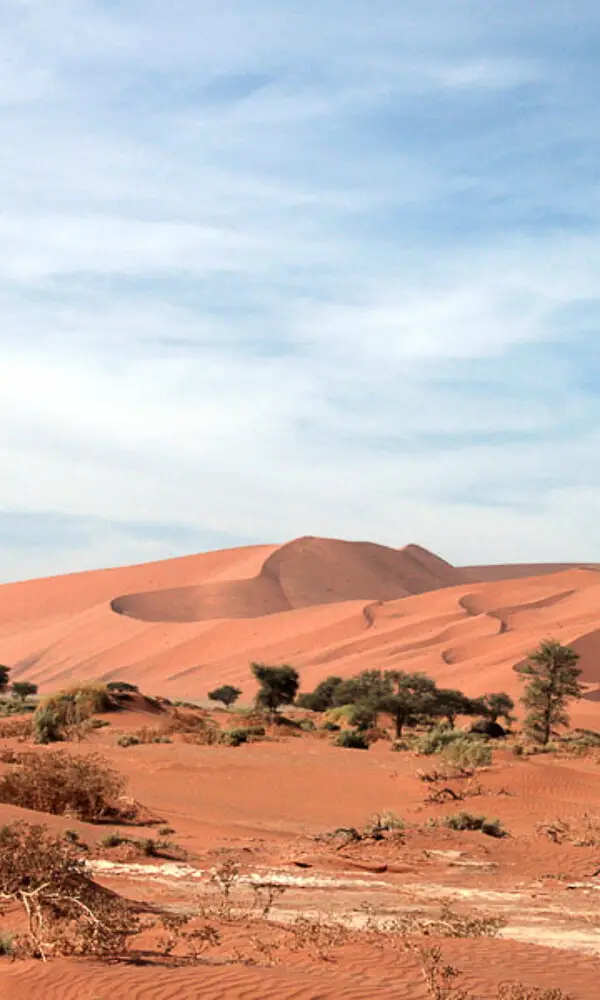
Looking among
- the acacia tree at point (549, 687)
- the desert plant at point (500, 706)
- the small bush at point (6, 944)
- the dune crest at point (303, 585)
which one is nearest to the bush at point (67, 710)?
the acacia tree at point (549, 687)

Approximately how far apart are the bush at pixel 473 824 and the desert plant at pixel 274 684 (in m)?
26.0

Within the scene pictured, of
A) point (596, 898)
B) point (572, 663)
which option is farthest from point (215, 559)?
point (596, 898)

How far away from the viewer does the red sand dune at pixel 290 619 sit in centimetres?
6059

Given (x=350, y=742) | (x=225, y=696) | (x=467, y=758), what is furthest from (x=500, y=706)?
(x=467, y=758)

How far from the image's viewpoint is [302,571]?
96.7 m

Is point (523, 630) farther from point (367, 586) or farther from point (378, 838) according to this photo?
point (378, 838)

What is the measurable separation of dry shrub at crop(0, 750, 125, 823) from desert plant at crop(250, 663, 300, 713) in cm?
2691

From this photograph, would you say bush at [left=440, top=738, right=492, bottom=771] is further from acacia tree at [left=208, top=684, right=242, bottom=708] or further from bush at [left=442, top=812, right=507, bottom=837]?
acacia tree at [left=208, top=684, right=242, bottom=708]

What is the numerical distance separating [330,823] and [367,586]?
77124mm

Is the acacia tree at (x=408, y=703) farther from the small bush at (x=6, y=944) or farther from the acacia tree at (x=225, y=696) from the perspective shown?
the small bush at (x=6, y=944)

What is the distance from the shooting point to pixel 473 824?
56.4 ft

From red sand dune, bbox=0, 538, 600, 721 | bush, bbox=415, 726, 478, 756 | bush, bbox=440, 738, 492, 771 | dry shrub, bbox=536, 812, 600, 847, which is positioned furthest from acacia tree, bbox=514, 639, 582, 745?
dry shrub, bbox=536, 812, 600, 847

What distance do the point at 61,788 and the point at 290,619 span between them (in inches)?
2442

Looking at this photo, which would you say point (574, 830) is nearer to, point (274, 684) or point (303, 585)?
point (274, 684)
